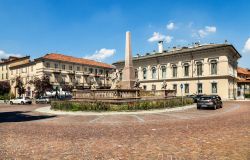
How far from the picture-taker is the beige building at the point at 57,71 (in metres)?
62.9

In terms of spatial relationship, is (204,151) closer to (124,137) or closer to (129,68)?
(124,137)

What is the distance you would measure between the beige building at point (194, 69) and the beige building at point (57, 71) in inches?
530

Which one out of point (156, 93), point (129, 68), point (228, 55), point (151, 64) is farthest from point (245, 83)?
point (129, 68)

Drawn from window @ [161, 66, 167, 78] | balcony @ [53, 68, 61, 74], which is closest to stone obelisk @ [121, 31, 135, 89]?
window @ [161, 66, 167, 78]

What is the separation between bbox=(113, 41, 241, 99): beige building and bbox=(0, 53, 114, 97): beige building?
44.2 feet

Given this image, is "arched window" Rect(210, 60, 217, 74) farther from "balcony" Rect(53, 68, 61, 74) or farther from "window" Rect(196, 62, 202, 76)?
"balcony" Rect(53, 68, 61, 74)

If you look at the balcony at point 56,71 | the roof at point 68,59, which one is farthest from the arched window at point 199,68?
the balcony at point 56,71

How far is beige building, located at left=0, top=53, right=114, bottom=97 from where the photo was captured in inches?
2477

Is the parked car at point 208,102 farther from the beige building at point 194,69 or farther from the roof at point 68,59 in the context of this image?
the roof at point 68,59

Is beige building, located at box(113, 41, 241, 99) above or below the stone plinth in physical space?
above

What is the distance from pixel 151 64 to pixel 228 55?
19.3 metres

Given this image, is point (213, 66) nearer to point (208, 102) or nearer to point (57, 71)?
point (208, 102)

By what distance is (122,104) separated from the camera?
21453 mm

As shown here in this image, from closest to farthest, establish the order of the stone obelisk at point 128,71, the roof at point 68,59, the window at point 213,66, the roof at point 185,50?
1. the stone obelisk at point 128,71
2. the roof at point 185,50
3. the window at point 213,66
4. the roof at point 68,59
